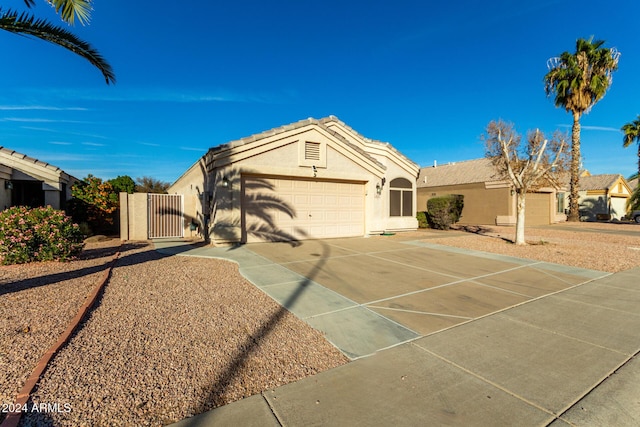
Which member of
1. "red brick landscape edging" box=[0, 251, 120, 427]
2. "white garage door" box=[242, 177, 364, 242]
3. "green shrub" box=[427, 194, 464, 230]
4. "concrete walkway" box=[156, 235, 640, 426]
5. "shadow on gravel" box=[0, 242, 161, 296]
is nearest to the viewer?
"red brick landscape edging" box=[0, 251, 120, 427]

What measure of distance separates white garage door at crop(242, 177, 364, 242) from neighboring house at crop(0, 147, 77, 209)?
10.0 meters

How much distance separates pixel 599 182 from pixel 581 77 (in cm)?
1929

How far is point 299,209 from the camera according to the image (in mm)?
12953

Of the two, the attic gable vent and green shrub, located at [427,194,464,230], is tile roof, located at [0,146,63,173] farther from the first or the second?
green shrub, located at [427,194,464,230]

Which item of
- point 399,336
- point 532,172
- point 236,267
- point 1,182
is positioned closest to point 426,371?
point 399,336

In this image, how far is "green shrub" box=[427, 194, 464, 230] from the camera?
59.5ft

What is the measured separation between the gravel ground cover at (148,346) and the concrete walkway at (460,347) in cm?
28

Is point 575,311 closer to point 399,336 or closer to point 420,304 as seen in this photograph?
point 420,304

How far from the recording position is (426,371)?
323 cm

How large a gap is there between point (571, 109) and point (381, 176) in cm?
1902

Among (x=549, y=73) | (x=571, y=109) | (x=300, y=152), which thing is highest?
(x=549, y=73)

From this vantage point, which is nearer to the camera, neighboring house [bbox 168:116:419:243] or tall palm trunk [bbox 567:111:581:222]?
neighboring house [bbox 168:116:419:243]

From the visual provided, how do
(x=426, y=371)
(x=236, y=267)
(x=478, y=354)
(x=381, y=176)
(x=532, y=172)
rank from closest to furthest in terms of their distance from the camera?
(x=426, y=371)
(x=478, y=354)
(x=236, y=267)
(x=532, y=172)
(x=381, y=176)

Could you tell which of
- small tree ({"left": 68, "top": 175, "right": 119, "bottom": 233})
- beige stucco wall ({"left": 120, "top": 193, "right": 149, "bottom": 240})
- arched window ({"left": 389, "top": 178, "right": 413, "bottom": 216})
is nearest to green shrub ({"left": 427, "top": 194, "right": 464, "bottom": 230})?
arched window ({"left": 389, "top": 178, "right": 413, "bottom": 216})
